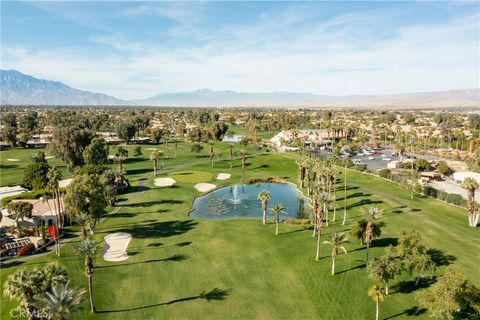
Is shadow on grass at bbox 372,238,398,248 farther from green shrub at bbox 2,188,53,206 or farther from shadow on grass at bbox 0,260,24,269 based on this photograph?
green shrub at bbox 2,188,53,206

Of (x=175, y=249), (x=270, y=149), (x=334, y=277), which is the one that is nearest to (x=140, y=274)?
(x=175, y=249)

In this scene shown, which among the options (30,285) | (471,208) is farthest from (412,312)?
(30,285)

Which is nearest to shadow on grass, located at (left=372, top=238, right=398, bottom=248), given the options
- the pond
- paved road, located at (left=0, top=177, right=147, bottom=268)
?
the pond

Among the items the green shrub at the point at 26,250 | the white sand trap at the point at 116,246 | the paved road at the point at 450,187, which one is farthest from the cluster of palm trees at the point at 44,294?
the paved road at the point at 450,187

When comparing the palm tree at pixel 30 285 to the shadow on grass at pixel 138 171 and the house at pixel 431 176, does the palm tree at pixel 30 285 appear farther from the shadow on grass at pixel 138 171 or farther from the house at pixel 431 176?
the house at pixel 431 176

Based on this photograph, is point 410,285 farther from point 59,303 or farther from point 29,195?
point 29,195

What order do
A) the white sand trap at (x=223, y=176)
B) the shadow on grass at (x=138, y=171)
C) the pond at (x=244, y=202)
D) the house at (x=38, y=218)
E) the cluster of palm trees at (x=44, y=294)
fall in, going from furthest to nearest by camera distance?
the shadow on grass at (x=138, y=171) < the white sand trap at (x=223, y=176) < the pond at (x=244, y=202) < the house at (x=38, y=218) < the cluster of palm trees at (x=44, y=294)
